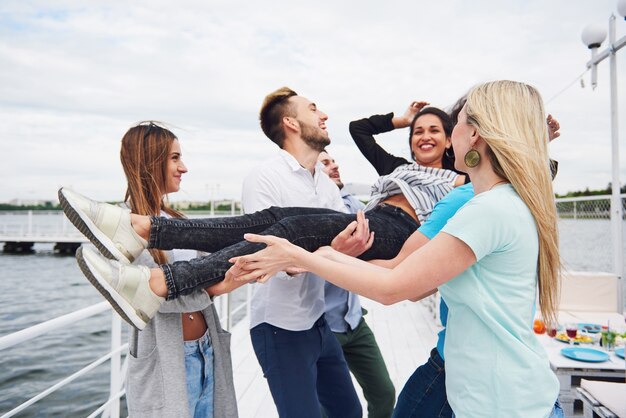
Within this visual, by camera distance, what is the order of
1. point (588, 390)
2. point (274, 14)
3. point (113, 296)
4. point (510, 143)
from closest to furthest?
1. point (510, 143)
2. point (113, 296)
3. point (588, 390)
4. point (274, 14)

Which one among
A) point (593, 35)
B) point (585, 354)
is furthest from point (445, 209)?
point (593, 35)

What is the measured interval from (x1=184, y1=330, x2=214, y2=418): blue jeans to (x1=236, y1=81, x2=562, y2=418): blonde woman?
720 mm

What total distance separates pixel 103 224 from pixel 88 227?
0.05 metres

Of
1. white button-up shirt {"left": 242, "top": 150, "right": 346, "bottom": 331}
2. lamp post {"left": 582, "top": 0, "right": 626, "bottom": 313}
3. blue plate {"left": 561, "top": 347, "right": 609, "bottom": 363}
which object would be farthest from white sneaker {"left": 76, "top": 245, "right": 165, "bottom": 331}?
lamp post {"left": 582, "top": 0, "right": 626, "bottom": 313}

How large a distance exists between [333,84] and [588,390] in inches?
162

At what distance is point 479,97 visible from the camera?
1.10m

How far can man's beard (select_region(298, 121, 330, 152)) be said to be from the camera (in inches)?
84.0

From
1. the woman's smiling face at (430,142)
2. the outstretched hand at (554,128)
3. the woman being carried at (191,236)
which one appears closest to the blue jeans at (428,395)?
the woman being carried at (191,236)

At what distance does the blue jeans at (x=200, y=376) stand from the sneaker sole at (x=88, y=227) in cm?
41

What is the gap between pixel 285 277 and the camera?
176 centimetres

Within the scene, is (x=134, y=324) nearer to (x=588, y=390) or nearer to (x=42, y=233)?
(x=588, y=390)

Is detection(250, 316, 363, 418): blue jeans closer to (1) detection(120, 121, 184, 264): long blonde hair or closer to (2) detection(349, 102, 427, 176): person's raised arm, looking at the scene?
(1) detection(120, 121, 184, 264): long blonde hair

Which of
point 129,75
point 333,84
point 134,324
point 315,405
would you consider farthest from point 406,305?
point 129,75

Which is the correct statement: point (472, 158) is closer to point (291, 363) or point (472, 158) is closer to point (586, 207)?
point (291, 363)
